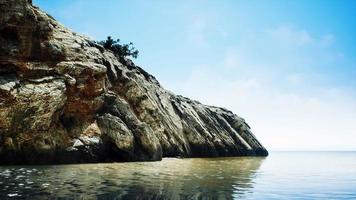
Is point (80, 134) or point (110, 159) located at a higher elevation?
point (80, 134)

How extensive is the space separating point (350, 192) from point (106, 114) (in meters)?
33.5

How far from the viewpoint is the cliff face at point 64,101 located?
116 feet

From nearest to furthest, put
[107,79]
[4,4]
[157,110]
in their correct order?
[4,4], [107,79], [157,110]

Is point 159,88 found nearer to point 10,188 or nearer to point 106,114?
point 106,114

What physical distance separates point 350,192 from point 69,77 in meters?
33.0

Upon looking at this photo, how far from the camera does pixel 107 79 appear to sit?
5072 cm

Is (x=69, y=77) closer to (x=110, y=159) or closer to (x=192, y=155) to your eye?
(x=110, y=159)

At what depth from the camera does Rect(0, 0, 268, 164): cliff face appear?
35.3 meters

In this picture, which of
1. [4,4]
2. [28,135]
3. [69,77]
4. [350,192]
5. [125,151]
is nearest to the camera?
[350,192]

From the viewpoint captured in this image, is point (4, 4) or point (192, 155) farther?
point (192, 155)

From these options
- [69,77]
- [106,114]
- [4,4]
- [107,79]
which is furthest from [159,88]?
[4,4]

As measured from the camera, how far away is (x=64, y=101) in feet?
132

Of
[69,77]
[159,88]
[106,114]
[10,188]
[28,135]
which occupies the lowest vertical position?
[10,188]

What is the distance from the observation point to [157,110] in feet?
193
